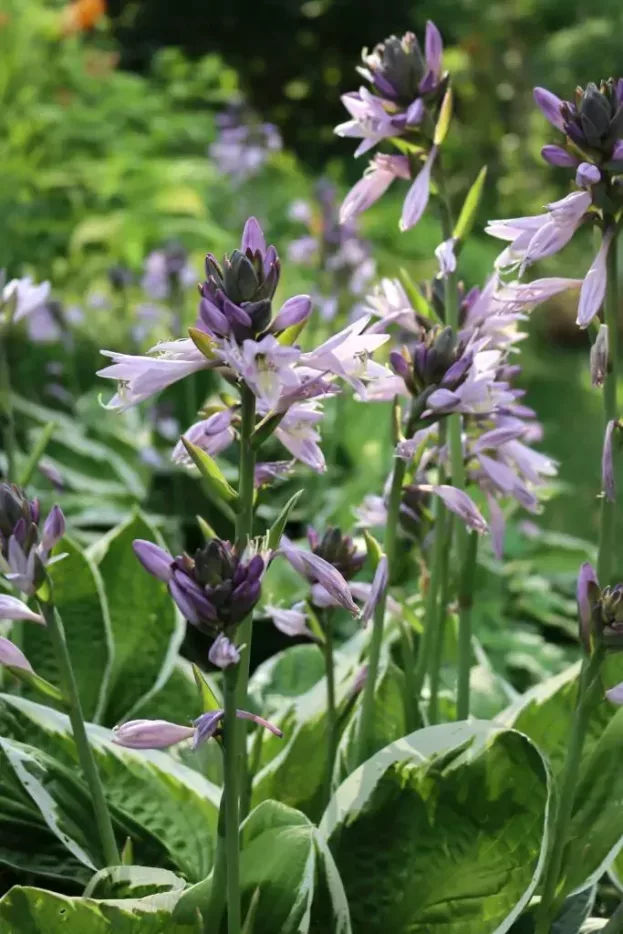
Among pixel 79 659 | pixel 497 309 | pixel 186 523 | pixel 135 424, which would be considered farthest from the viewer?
pixel 135 424

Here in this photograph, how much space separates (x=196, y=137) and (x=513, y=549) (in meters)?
3.08

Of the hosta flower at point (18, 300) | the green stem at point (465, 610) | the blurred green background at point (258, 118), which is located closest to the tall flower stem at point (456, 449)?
the green stem at point (465, 610)

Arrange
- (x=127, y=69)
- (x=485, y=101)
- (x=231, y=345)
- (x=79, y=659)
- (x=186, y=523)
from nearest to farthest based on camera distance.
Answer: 1. (x=231, y=345)
2. (x=79, y=659)
3. (x=186, y=523)
4. (x=127, y=69)
5. (x=485, y=101)

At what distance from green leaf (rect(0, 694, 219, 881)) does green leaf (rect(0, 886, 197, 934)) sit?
19cm

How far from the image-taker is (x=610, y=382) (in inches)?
25.8

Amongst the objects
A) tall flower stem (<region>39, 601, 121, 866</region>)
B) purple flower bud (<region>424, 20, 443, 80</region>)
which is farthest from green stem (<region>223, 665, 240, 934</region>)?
purple flower bud (<region>424, 20, 443, 80</region>)

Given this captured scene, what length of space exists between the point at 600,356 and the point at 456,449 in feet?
0.57

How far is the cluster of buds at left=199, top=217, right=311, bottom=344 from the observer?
542mm

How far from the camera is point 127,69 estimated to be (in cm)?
526

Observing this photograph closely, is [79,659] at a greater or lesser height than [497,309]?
lesser

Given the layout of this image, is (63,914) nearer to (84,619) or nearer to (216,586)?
(216,586)

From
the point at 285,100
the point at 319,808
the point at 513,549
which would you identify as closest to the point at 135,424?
the point at 513,549

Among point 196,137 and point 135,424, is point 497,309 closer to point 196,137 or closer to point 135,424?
point 135,424

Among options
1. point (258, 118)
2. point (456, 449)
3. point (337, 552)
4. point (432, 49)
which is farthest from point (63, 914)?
point (258, 118)
